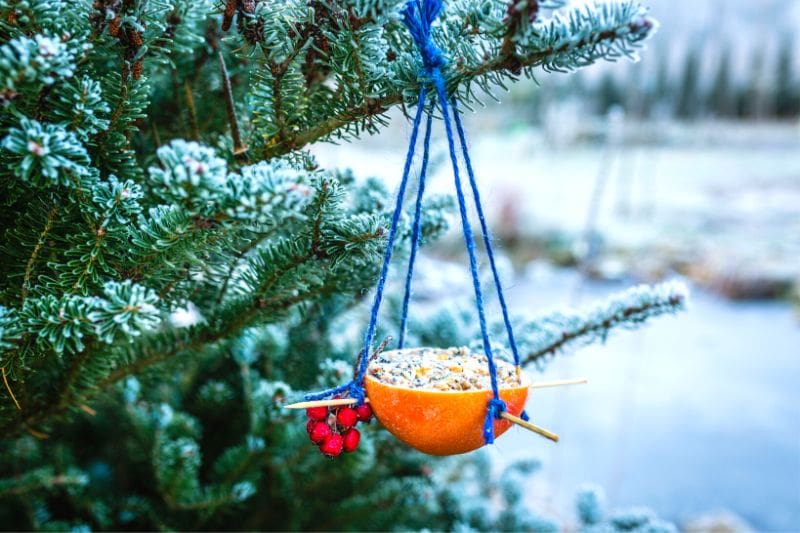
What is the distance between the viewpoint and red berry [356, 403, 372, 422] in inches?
18.0

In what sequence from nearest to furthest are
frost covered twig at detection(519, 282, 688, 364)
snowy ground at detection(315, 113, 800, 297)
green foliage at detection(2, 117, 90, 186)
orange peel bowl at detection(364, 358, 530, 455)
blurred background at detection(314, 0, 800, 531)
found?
1. green foliage at detection(2, 117, 90, 186)
2. orange peel bowl at detection(364, 358, 530, 455)
3. frost covered twig at detection(519, 282, 688, 364)
4. blurred background at detection(314, 0, 800, 531)
5. snowy ground at detection(315, 113, 800, 297)

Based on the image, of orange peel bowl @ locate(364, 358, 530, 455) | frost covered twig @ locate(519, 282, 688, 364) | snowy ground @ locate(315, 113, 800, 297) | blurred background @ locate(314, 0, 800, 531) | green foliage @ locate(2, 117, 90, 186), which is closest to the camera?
green foliage @ locate(2, 117, 90, 186)

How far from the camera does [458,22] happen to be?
1.45ft

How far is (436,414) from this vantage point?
1.39ft

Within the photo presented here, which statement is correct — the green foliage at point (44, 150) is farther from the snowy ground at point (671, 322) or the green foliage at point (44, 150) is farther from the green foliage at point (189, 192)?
the snowy ground at point (671, 322)

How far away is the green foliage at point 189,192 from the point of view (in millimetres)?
345

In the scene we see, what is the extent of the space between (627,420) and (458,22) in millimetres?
2094

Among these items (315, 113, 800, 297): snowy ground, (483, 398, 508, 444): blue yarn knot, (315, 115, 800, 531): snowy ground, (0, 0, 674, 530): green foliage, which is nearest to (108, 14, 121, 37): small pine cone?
(0, 0, 674, 530): green foliage

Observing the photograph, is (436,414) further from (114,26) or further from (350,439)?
(114,26)

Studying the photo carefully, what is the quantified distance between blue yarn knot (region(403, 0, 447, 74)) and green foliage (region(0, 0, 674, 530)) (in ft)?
0.04

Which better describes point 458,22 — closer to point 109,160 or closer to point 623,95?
point 109,160

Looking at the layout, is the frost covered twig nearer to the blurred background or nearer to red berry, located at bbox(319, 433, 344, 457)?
the blurred background

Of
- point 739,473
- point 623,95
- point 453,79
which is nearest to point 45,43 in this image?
point 453,79

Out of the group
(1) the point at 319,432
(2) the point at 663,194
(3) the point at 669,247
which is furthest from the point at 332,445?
(2) the point at 663,194
